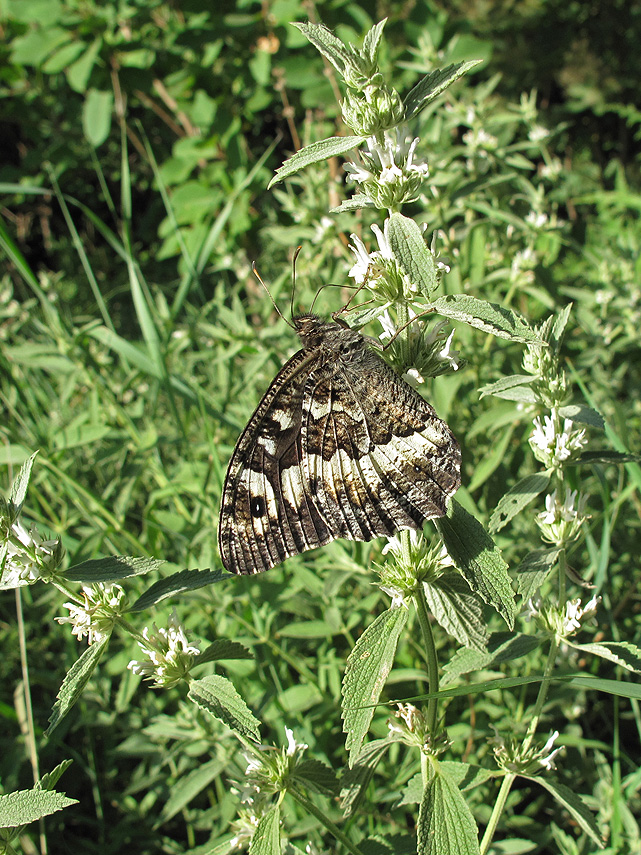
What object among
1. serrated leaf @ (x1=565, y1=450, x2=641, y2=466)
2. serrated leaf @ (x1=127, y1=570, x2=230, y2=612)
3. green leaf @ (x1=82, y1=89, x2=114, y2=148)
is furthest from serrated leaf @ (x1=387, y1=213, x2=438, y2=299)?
green leaf @ (x1=82, y1=89, x2=114, y2=148)

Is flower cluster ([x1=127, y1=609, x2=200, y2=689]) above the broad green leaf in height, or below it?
above

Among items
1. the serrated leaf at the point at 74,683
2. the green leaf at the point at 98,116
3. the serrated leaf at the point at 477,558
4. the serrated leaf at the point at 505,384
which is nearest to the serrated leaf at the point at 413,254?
the serrated leaf at the point at 505,384

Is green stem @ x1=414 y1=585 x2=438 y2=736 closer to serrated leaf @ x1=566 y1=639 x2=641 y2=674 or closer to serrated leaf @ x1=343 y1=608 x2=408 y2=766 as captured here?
serrated leaf @ x1=343 y1=608 x2=408 y2=766

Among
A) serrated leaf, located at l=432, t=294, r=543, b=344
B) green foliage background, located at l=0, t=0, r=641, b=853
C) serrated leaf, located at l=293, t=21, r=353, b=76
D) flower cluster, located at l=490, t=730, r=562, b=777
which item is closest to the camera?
serrated leaf, located at l=432, t=294, r=543, b=344

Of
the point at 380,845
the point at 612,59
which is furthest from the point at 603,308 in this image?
the point at 612,59

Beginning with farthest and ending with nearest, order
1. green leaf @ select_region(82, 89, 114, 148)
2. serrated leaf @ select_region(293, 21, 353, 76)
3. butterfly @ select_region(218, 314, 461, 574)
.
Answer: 1. green leaf @ select_region(82, 89, 114, 148)
2. butterfly @ select_region(218, 314, 461, 574)
3. serrated leaf @ select_region(293, 21, 353, 76)

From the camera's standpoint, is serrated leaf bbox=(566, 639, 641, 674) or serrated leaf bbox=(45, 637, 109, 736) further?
serrated leaf bbox=(566, 639, 641, 674)

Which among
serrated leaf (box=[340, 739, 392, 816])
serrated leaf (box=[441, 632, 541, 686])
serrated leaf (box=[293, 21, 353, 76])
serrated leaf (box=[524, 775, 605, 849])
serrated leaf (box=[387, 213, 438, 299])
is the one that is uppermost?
serrated leaf (box=[293, 21, 353, 76])
